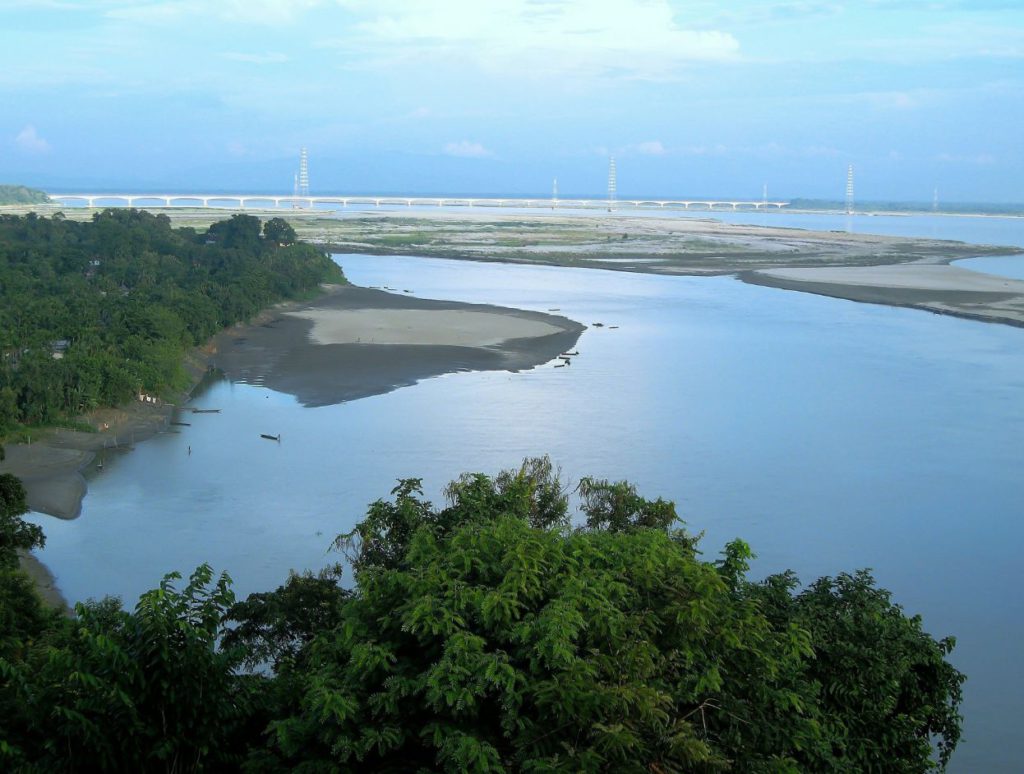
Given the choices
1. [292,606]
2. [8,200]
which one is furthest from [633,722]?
[8,200]

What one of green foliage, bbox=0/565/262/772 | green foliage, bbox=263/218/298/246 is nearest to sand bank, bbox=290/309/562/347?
green foliage, bbox=263/218/298/246

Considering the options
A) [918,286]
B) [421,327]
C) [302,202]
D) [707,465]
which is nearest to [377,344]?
[421,327]

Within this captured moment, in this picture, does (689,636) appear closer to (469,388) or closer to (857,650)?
(857,650)

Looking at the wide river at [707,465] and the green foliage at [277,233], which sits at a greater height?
the green foliage at [277,233]

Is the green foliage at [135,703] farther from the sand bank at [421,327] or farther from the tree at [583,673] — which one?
the sand bank at [421,327]

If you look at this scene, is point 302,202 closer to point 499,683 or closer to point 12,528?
point 12,528

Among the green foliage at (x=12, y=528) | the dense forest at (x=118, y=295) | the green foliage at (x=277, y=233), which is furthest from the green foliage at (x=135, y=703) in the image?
the green foliage at (x=277, y=233)
